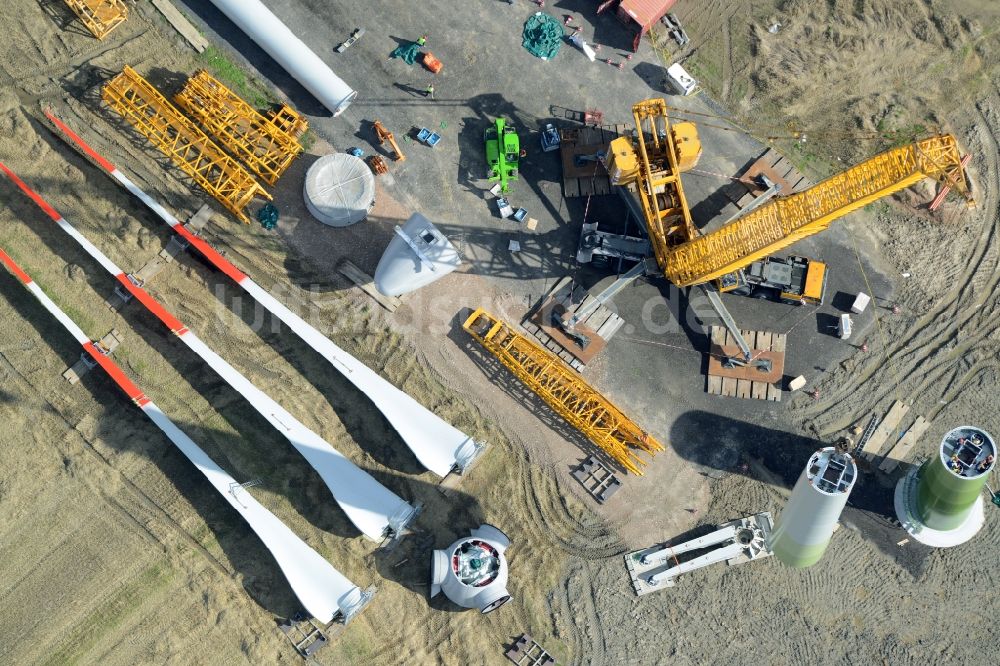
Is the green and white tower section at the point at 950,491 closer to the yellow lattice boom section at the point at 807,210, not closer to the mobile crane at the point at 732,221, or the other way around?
the mobile crane at the point at 732,221

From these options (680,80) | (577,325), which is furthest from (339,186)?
(680,80)

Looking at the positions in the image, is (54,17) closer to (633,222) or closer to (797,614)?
(633,222)

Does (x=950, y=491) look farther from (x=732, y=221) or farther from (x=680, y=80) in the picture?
(x=680, y=80)

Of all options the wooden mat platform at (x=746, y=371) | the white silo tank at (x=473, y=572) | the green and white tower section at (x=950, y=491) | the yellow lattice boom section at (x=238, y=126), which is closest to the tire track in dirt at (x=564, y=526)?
the white silo tank at (x=473, y=572)

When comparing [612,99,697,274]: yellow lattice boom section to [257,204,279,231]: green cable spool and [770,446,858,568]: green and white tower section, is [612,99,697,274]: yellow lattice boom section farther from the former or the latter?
[257,204,279,231]: green cable spool

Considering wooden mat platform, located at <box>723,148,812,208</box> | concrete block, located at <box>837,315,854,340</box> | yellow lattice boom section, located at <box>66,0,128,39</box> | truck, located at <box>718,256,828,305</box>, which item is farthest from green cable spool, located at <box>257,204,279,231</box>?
concrete block, located at <box>837,315,854,340</box>

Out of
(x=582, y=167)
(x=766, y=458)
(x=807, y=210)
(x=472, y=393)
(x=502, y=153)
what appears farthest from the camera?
(x=582, y=167)
